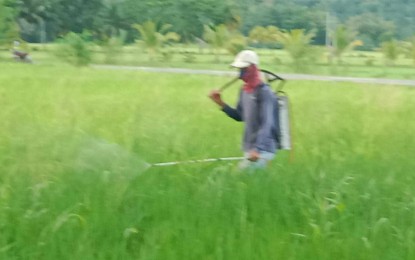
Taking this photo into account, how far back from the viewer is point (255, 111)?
461 cm

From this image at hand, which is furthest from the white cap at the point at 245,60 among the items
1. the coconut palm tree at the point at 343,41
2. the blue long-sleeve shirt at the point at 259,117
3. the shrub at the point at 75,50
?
the coconut palm tree at the point at 343,41

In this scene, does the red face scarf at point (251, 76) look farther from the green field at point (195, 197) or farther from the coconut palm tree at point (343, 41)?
the coconut palm tree at point (343, 41)

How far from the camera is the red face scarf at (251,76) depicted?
4523 millimetres

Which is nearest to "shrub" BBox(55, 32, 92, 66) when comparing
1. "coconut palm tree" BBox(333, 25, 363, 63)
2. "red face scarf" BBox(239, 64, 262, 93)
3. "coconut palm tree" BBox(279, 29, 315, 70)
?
"coconut palm tree" BBox(279, 29, 315, 70)

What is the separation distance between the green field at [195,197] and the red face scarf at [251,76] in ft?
1.51

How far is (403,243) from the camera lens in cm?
361

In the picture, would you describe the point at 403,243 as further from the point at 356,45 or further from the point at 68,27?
the point at 356,45

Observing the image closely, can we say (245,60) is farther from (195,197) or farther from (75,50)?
(75,50)

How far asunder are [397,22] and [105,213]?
49.3 feet

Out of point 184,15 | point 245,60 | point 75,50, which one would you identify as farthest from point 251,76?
point 75,50

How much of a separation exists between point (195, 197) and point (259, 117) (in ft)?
2.24

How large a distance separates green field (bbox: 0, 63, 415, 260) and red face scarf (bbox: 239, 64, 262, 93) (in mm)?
461

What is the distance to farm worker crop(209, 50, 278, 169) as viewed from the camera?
4504 mm

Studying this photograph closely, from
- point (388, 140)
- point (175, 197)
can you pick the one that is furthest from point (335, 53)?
point (175, 197)
